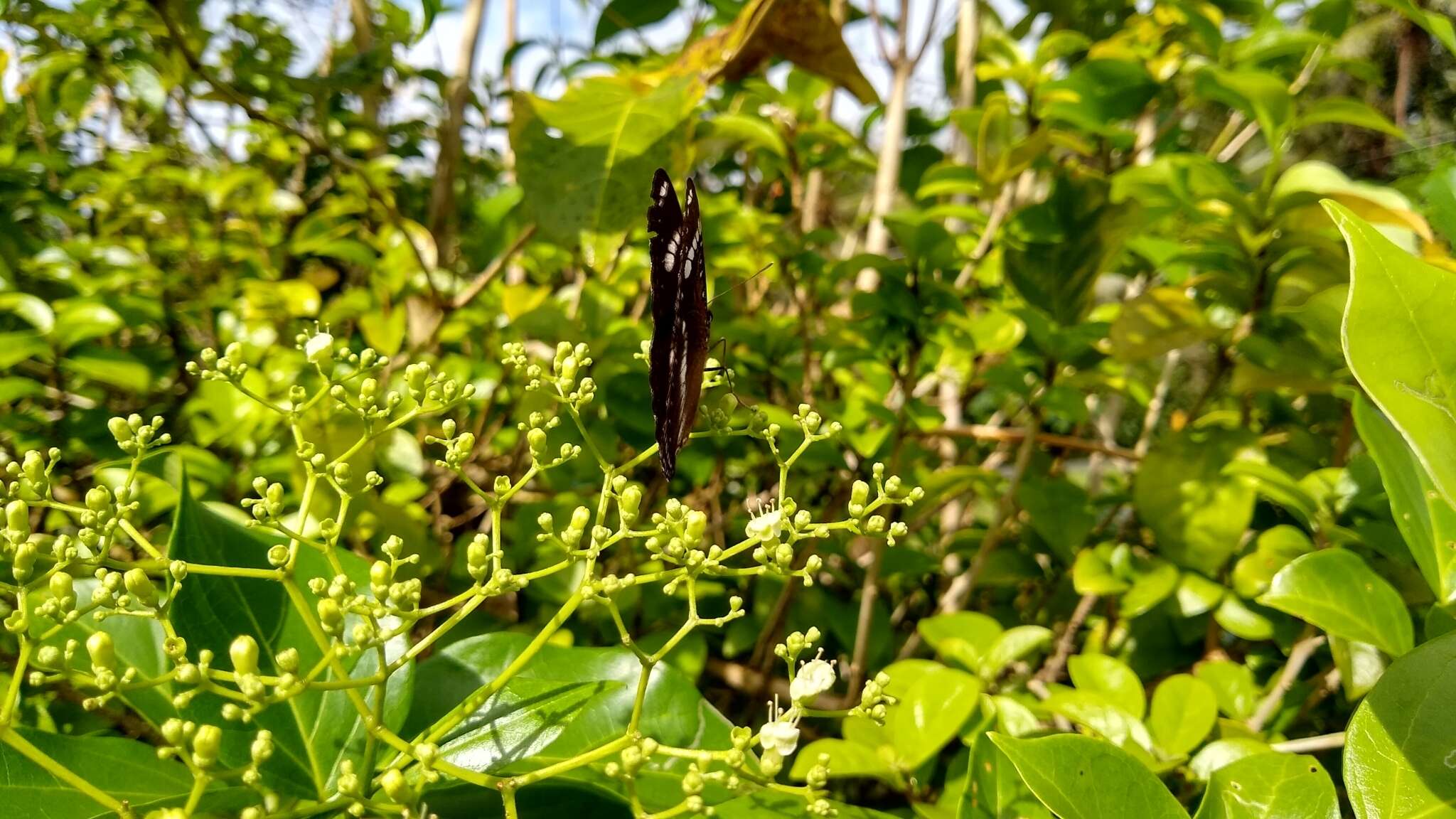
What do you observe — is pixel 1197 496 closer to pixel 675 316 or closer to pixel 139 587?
pixel 675 316

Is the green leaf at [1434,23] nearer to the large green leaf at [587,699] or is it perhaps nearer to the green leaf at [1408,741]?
the green leaf at [1408,741]

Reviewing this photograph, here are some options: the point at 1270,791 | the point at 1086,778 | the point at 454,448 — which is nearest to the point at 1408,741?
the point at 1270,791

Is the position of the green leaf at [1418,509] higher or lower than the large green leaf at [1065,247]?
lower

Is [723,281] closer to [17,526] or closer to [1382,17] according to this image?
[17,526]

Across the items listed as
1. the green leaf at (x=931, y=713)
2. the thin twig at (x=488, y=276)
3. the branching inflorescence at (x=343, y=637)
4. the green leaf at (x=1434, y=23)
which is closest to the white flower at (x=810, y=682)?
the branching inflorescence at (x=343, y=637)

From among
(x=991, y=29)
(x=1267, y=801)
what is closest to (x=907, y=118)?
(x=991, y=29)

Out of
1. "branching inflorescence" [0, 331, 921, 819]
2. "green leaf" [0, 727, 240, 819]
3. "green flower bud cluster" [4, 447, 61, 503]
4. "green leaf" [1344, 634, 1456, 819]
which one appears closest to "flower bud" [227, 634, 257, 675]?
"branching inflorescence" [0, 331, 921, 819]

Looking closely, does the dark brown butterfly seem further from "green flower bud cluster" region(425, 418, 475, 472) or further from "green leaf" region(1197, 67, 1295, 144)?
"green leaf" region(1197, 67, 1295, 144)
